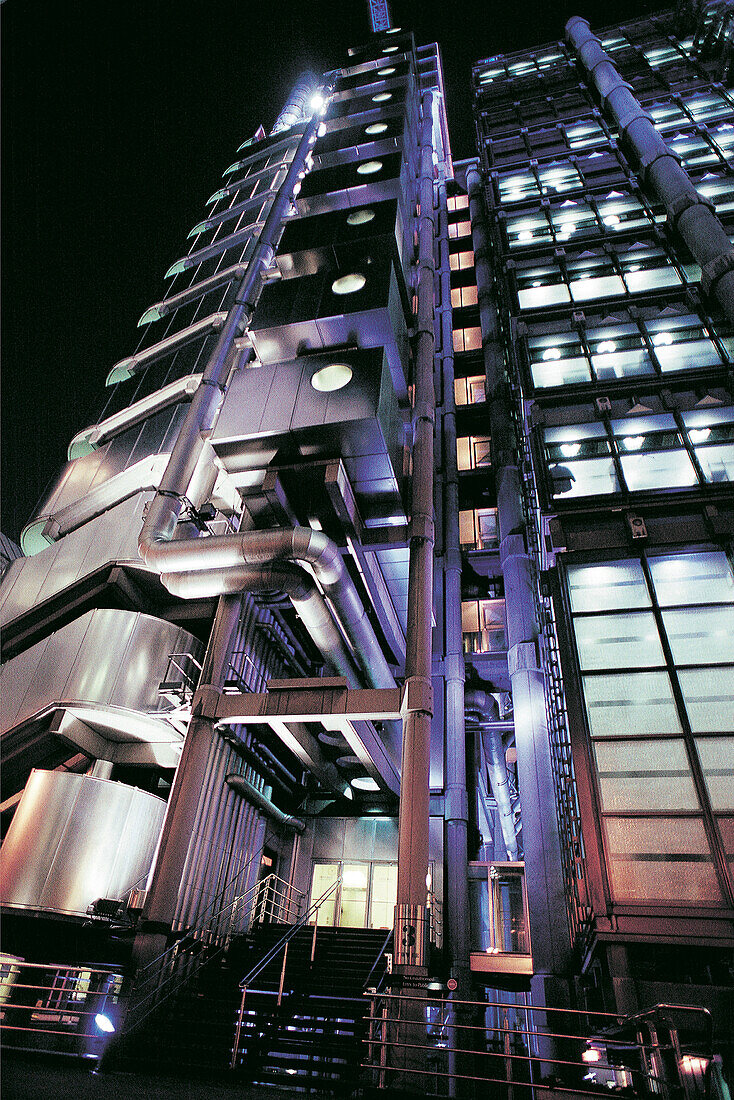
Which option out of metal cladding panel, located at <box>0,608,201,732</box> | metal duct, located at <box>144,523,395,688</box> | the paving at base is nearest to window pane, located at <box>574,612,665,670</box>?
metal duct, located at <box>144,523,395,688</box>

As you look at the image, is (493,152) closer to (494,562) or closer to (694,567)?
(494,562)

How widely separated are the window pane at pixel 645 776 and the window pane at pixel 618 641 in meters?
1.65

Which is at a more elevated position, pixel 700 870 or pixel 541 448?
pixel 541 448

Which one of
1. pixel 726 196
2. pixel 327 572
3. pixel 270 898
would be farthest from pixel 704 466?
pixel 270 898

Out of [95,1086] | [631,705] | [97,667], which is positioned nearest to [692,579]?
[631,705]

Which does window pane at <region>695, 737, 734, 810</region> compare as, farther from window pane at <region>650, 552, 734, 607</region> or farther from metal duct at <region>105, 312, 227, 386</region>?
metal duct at <region>105, 312, 227, 386</region>

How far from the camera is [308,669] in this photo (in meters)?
22.6

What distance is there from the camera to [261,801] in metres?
18.6

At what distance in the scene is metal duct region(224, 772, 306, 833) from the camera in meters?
17.1

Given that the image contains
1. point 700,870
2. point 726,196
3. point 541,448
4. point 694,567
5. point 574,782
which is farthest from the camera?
point 726,196

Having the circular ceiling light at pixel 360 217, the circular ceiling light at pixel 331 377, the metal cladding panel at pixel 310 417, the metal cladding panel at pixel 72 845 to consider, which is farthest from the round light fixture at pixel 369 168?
the metal cladding panel at pixel 72 845

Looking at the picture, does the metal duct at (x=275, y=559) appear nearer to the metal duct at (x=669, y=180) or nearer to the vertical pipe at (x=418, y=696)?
the vertical pipe at (x=418, y=696)

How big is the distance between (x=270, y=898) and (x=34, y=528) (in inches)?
621

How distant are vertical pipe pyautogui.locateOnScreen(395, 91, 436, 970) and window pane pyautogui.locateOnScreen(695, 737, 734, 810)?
5517mm
